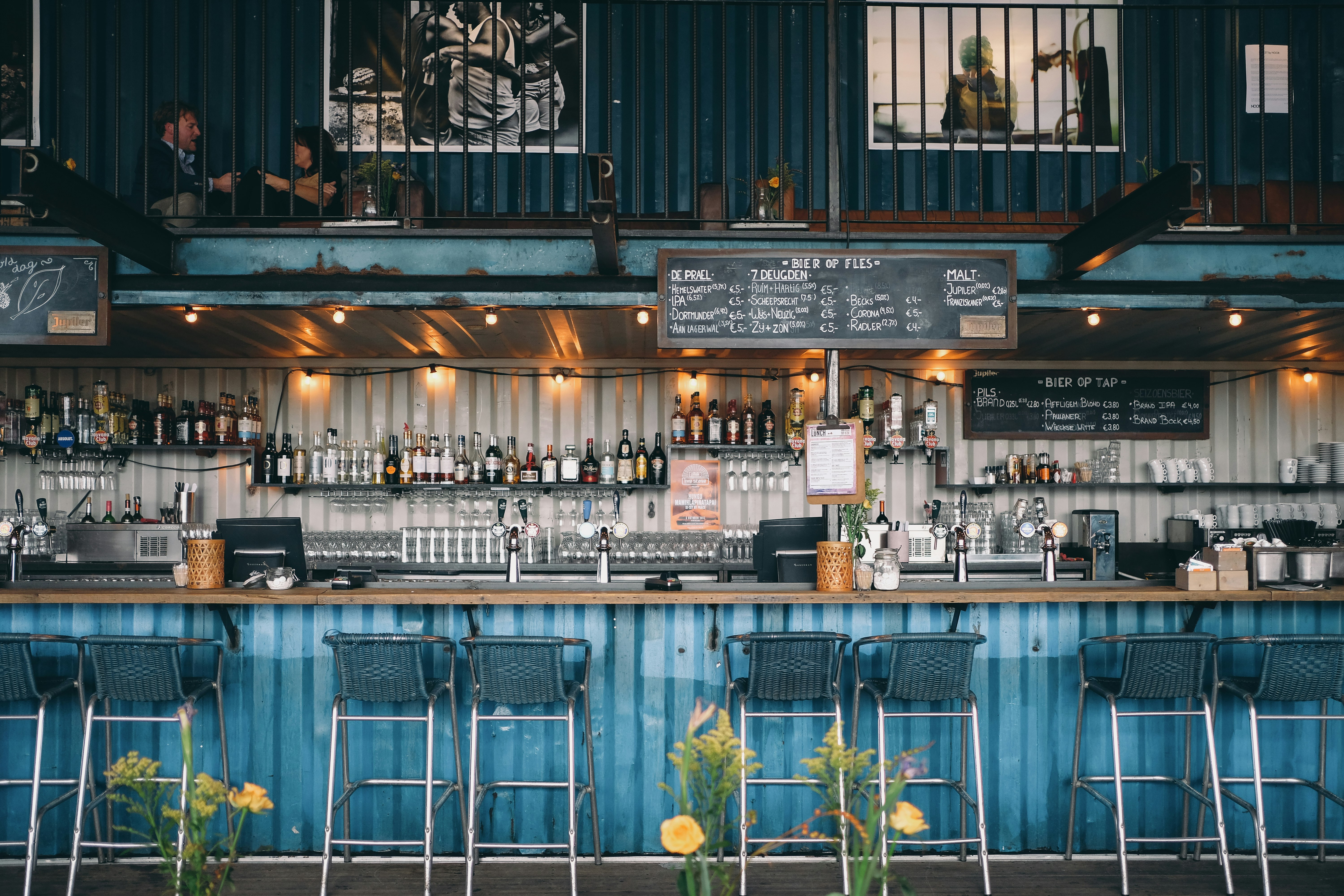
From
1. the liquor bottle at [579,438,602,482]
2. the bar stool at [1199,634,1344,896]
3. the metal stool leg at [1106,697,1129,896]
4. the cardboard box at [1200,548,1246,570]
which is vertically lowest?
the metal stool leg at [1106,697,1129,896]

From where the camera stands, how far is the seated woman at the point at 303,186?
5449 mm

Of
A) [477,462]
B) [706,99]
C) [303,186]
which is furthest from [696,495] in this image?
[303,186]

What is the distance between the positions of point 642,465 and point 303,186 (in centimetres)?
311

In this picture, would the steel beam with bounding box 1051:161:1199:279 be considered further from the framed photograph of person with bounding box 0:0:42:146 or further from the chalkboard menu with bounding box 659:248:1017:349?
the framed photograph of person with bounding box 0:0:42:146

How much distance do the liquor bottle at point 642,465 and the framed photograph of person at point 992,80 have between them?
295 cm

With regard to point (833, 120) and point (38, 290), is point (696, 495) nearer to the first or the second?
point (833, 120)

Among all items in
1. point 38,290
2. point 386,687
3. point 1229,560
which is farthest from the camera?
point 38,290

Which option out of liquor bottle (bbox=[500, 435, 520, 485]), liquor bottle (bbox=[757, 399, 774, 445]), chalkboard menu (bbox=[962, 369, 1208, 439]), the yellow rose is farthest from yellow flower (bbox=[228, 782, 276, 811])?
chalkboard menu (bbox=[962, 369, 1208, 439])

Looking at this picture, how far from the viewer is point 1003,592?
4129mm

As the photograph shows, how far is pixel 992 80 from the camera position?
6.82m

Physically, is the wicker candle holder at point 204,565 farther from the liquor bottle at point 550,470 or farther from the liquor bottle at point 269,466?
the liquor bottle at point 550,470

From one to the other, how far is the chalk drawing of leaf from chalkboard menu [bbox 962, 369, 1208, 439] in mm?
6068

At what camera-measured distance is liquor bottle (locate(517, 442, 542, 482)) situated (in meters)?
6.74

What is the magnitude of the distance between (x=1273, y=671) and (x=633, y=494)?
172 inches
